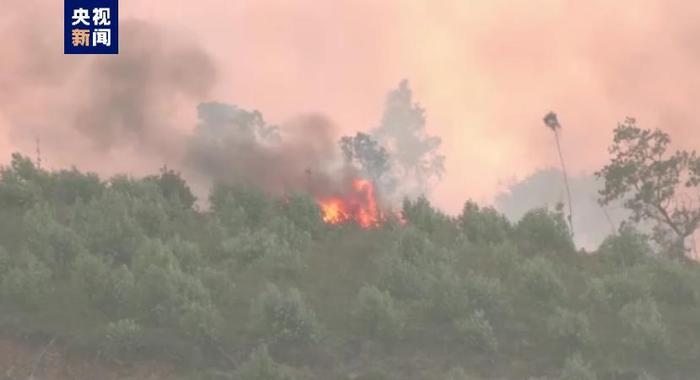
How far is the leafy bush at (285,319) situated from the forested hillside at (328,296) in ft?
0.15

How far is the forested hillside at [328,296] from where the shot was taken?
23.1 meters

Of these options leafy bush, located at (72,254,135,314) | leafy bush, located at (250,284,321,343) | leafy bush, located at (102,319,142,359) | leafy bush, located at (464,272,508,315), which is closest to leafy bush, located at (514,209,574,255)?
leafy bush, located at (464,272,508,315)

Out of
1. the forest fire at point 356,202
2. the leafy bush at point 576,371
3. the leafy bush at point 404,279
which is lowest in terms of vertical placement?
the leafy bush at point 576,371

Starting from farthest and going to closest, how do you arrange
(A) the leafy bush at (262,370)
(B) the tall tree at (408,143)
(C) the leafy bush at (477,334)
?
(B) the tall tree at (408,143)
(C) the leafy bush at (477,334)
(A) the leafy bush at (262,370)

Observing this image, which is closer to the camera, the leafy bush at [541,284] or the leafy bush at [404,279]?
the leafy bush at [404,279]

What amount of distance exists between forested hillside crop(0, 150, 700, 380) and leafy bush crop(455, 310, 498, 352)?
0.05 m

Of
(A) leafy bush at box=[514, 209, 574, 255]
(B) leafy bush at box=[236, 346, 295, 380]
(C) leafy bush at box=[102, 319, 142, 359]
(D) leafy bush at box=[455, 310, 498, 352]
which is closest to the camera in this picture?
(B) leafy bush at box=[236, 346, 295, 380]

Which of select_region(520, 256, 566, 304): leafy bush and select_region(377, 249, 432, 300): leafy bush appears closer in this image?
select_region(377, 249, 432, 300): leafy bush

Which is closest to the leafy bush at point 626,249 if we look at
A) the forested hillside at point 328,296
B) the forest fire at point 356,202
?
the forested hillside at point 328,296

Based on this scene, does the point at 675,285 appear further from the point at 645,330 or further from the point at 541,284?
the point at 645,330

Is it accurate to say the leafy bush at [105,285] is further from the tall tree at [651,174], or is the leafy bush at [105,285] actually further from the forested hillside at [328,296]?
the tall tree at [651,174]

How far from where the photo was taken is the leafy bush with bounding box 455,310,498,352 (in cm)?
2388

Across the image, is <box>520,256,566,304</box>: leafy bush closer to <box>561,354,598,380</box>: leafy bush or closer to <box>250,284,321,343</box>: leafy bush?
<box>561,354,598,380</box>: leafy bush

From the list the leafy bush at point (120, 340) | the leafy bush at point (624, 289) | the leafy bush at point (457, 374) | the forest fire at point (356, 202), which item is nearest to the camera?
the leafy bush at point (457, 374)
